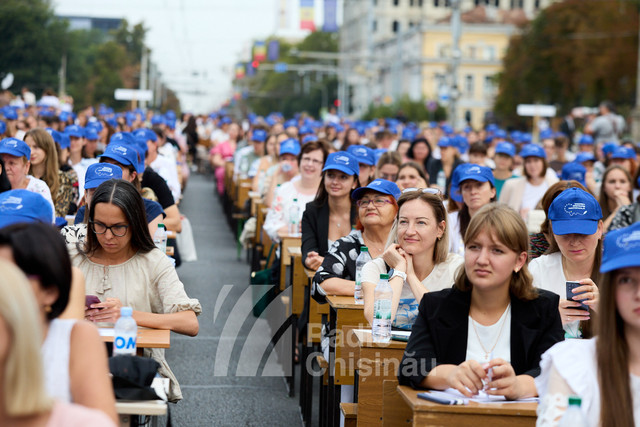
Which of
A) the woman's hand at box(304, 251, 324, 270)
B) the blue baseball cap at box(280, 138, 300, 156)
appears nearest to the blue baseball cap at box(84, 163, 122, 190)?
the woman's hand at box(304, 251, 324, 270)

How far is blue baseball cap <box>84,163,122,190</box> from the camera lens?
767 centimetres

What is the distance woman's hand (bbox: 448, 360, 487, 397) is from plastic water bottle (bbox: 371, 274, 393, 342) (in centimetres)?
115

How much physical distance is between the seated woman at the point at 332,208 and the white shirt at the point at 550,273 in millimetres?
2535

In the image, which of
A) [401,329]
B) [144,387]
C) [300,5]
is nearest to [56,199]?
[401,329]

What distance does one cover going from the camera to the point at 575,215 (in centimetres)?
616

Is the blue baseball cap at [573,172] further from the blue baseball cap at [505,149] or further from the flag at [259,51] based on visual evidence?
the flag at [259,51]

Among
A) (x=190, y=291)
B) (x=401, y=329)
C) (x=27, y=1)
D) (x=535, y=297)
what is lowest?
(x=190, y=291)

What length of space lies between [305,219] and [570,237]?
296cm

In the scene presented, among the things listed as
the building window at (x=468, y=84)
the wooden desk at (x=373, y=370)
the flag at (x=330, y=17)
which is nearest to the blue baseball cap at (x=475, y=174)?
the wooden desk at (x=373, y=370)

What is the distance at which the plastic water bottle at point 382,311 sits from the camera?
576 centimetres

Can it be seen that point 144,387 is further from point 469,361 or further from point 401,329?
point 401,329

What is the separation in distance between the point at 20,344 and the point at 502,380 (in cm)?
231

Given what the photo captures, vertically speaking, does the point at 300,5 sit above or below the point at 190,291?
above

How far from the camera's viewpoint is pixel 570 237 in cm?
620
